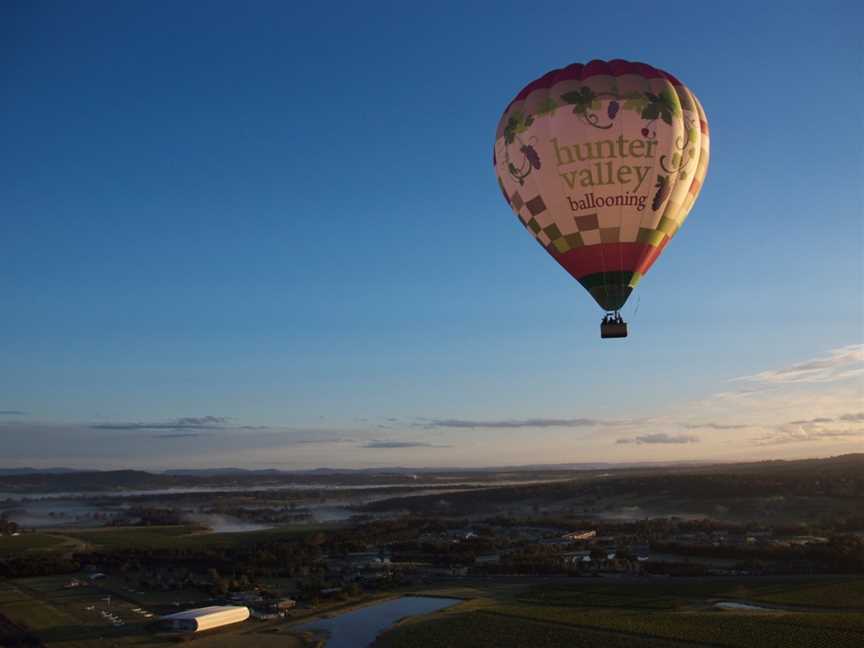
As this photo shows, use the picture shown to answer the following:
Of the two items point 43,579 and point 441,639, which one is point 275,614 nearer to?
point 441,639

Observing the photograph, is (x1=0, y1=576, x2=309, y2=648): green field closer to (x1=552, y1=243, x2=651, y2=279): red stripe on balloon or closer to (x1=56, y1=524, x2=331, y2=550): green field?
(x1=552, y1=243, x2=651, y2=279): red stripe on balloon

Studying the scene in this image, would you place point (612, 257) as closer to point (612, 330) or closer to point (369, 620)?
point (612, 330)

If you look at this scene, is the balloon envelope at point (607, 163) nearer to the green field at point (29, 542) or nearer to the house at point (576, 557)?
the house at point (576, 557)

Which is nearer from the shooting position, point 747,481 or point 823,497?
point 823,497

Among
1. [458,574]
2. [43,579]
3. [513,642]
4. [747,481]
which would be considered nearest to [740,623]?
[513,642]

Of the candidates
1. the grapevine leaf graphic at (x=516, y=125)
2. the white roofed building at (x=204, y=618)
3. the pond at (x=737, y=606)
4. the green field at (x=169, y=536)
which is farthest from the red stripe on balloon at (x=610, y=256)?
the green field at (x=169, y=536)
